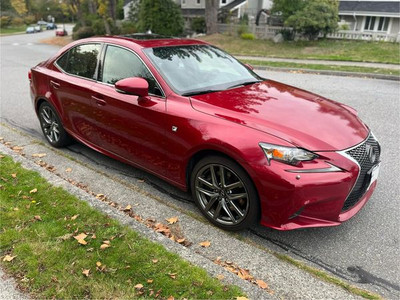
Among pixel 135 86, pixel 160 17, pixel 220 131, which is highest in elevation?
pixel 160 17

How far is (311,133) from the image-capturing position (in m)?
2.94

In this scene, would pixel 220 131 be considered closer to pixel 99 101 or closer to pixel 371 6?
pixel 99 101

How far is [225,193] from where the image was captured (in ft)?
10.3

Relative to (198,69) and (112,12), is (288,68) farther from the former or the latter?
(112,12)

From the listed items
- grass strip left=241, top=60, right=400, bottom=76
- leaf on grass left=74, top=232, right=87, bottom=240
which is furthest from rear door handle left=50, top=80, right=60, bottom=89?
grass strip left=241, top=60, right=400, bottom=76

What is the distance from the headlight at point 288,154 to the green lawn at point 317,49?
42.0ft

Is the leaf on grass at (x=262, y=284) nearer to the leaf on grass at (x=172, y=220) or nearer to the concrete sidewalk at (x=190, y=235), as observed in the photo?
the concrete sidewalk at (x=190, y=235)

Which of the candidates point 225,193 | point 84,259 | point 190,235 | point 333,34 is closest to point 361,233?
point 225,193

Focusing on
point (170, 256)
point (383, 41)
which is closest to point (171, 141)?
point (170, 256)

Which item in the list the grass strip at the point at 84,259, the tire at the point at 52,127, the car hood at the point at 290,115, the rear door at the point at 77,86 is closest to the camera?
the grass strip at the point at 84,259

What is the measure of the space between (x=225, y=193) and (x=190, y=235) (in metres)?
0.51

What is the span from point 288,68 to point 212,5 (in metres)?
12.4

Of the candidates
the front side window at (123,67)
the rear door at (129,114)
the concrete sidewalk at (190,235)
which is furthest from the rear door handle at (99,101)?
the concrete sidewalk at (190,235)

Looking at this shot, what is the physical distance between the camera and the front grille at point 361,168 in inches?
114
